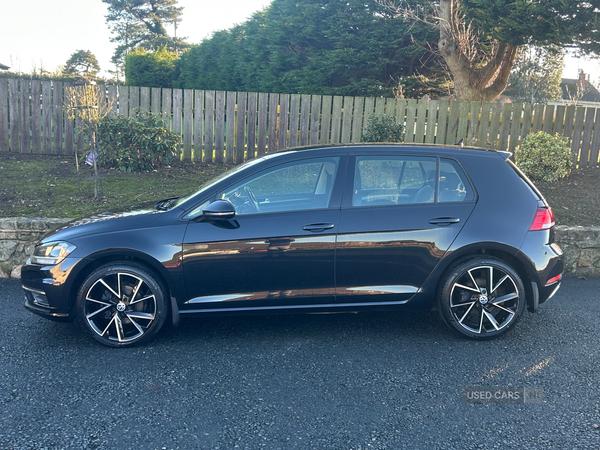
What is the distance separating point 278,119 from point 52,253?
776 cm

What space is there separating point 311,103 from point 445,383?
860 cm

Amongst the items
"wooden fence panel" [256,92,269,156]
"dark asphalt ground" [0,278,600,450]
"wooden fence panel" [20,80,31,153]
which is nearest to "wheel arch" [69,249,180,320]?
"dark asphalt ground" [0,278,600,450]

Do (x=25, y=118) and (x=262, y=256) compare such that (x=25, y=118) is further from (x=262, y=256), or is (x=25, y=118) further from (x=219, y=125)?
(x=262, y=256)

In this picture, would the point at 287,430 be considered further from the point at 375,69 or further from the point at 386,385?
the point at 375,69

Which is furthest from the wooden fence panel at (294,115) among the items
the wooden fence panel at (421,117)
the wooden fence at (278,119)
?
the wooden fence panel at (421,117)

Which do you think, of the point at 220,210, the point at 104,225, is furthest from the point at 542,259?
the point at 104,225

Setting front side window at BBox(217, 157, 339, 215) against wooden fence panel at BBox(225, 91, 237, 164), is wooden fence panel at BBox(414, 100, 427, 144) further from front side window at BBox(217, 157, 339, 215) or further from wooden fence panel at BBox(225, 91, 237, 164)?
front side window at BBox(217, 157, 339, 215)

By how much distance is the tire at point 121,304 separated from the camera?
427 cm

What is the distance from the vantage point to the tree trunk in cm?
1243

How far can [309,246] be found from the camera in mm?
4266

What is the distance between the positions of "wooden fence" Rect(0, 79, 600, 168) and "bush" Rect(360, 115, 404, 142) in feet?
1.65

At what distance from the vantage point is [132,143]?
397 inches

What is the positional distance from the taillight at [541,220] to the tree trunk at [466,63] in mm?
8946

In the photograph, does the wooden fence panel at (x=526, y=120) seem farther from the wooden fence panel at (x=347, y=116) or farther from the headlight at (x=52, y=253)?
the headlight at (x=52, y=253)
